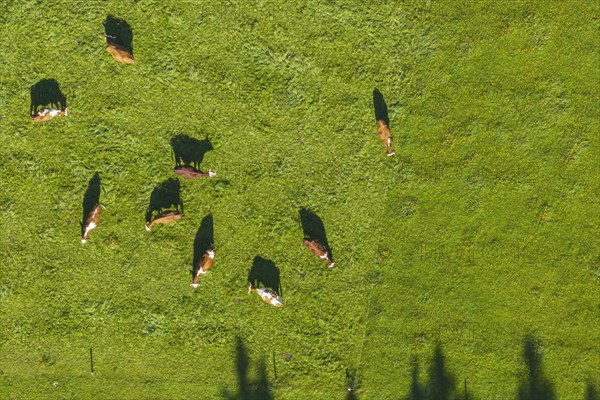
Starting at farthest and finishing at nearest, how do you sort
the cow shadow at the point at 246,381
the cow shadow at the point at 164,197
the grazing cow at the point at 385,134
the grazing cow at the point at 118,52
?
the cow shadow at the point at 246,381, the cow shadow at the point at 164,197, the grazing cow at the point at 385,134, the grazing cow at the point at 118,52

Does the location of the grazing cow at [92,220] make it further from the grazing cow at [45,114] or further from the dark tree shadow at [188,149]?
the grazing cow at [45,114]

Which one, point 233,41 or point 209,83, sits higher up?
point 233,41

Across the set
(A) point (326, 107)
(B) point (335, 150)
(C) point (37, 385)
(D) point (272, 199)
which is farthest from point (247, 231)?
(C) point (37, 385)

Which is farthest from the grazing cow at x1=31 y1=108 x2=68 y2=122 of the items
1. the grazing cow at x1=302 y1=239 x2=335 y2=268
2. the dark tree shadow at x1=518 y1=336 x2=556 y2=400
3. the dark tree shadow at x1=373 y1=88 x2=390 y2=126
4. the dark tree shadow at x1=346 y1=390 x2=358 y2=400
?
the dark tree shadow at x1=518 y1=336 x2=556 y2=400

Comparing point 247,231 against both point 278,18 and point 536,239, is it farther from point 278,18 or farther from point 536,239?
point 536,239

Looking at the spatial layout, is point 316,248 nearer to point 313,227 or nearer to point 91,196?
point 313,227

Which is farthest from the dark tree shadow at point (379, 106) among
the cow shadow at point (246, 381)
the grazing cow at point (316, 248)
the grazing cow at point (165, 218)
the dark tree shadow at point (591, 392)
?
the dark tree shadow at point (591, 392)

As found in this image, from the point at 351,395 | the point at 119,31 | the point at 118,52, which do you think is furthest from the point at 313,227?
the point at 119,31
